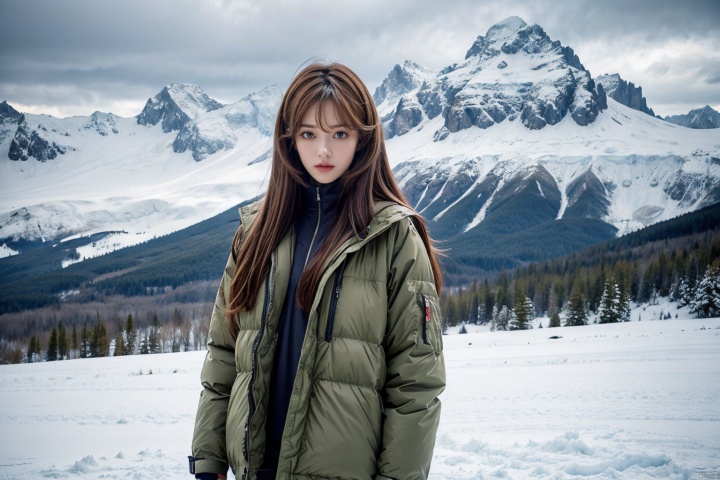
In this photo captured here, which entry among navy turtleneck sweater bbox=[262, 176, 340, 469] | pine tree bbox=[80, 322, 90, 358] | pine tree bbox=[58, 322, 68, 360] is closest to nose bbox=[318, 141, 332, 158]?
navy turtleneck sweater bbox=[262, 176, 340, 469]

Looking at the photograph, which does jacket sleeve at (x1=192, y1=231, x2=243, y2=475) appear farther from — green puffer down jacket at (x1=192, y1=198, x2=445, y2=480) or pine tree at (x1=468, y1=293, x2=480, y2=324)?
pine tree at (x1=468, y1=293, x2=480, y2=324)

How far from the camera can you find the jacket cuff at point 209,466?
2803 mm

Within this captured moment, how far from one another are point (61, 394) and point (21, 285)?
16068 cm

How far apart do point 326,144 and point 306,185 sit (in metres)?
0.35

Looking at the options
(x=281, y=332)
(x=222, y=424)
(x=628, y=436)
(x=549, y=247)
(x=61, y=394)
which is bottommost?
(x=61, y=394)

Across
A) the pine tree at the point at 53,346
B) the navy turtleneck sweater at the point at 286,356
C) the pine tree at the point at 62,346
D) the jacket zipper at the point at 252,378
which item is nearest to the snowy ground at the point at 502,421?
the navy turtleneck sweater at the point at 286,356

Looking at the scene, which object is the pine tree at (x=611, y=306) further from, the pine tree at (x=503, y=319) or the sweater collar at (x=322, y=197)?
the sweater collar at (x=322, y=197)

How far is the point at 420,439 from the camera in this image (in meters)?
2.42

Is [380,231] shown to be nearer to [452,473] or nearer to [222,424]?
[222,424]

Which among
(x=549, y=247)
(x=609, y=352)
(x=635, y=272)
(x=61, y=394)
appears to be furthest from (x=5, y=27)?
(x=549, y=247)

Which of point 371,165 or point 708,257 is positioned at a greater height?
point 708,257

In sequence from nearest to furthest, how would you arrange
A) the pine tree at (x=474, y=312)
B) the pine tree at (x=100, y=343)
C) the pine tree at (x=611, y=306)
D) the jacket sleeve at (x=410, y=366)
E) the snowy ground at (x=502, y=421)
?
the jacket sleeve at (x=410, y=366)
the snowy ground at (x=502, y=421)
the pine tree at (x=611, y=306)
the pine tree at (x=100, y=343)
the pine tree at (x=474, y=312)

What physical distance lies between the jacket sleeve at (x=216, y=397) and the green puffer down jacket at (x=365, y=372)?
316mm

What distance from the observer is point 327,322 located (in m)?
2.51
